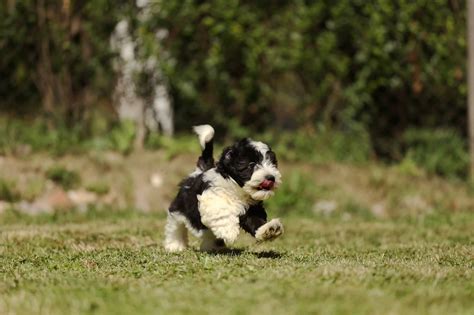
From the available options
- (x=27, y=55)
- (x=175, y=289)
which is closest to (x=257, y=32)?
(x=27, y=55)

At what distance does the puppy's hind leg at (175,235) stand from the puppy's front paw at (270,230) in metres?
1.17

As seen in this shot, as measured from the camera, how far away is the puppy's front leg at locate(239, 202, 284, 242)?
627 cm

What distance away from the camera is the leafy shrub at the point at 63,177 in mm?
11367

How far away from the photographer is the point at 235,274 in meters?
5.59

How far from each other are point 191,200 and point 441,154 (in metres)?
6.41

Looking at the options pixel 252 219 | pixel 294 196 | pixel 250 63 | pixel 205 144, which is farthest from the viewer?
pixel 250 63

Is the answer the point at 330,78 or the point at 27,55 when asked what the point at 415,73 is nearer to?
the point at 330,78

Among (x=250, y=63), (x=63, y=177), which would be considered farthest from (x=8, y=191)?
(x=250, y=63)

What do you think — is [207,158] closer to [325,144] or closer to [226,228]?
[226,228]

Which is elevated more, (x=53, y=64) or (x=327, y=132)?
(x=53, y=64)

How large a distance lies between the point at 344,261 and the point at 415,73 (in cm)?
673

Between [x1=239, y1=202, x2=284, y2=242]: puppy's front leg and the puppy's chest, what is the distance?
0.16ft

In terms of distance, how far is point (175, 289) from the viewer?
5.12m

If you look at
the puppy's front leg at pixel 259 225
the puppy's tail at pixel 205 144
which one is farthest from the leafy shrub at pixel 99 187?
the puppy's front leg at pixel 259 225
